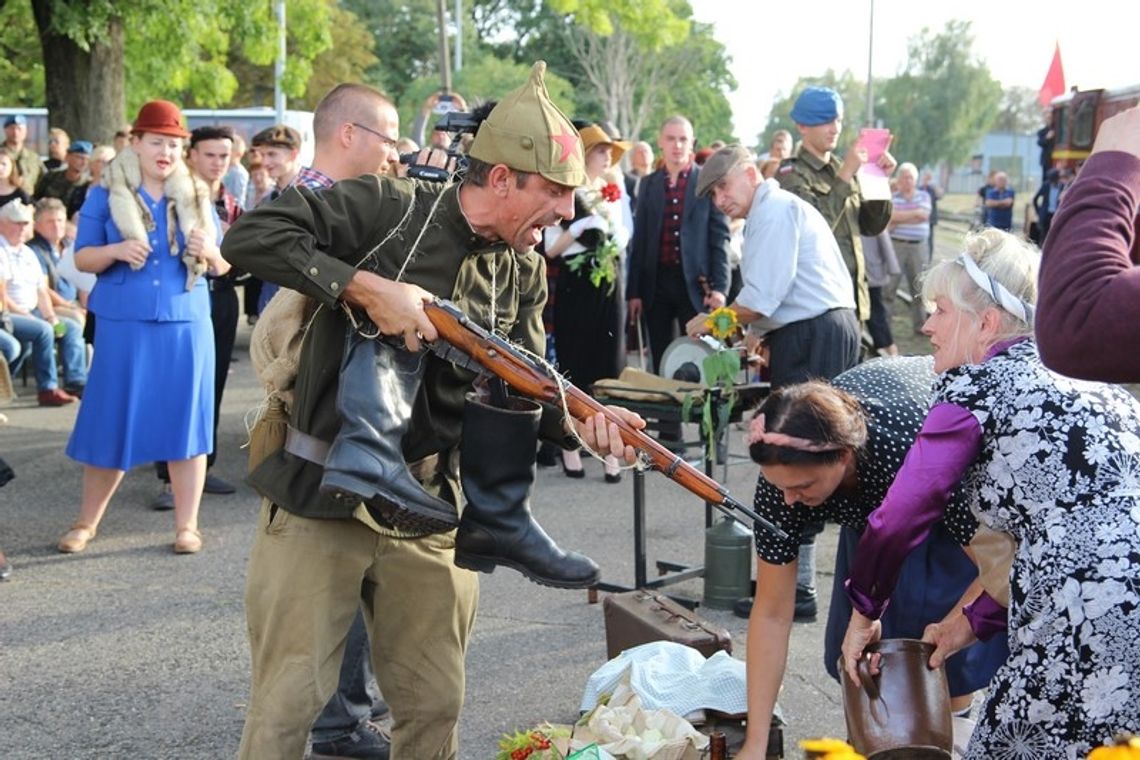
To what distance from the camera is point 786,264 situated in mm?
5859

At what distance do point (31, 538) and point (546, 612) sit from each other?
113 inches

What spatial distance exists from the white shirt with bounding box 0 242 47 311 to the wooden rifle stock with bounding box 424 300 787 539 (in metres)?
8.11

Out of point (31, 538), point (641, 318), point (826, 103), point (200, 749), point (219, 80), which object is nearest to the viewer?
point (200, 749)

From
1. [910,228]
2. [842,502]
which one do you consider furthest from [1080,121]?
[842,502]

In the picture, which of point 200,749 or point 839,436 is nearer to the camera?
point 839,436

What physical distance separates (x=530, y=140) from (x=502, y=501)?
85 centimetres

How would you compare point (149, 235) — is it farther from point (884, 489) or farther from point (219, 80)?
point (219, 80)

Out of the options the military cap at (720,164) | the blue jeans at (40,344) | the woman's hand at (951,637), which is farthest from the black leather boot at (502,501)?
the blue jeans at (40,344)

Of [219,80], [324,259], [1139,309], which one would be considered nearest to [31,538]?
[324,259]

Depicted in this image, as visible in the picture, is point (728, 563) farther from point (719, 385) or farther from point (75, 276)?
point (75, 276)

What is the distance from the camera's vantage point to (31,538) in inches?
269

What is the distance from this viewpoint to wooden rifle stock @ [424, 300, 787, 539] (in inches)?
118

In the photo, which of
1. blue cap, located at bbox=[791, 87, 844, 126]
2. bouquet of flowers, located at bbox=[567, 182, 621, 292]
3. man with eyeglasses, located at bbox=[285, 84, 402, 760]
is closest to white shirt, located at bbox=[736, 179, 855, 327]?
blue cap, located at bbox=[791, 87, 844, 126]

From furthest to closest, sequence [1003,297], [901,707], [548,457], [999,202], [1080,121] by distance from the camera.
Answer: [999,202]
[1080,121]
[548,457]
[901,707]
[1003,297]
